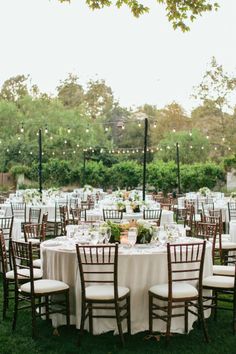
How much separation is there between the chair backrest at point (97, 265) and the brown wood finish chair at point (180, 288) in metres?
0.49

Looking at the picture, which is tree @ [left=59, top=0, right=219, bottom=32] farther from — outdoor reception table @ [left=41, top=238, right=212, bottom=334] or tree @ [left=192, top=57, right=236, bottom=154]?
tree @ [left=192, top=57, right=236, bottom=154]

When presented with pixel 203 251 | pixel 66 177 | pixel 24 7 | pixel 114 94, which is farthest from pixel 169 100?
pixel 203 251

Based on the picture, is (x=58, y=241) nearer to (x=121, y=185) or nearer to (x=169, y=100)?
(x=121, y=185)

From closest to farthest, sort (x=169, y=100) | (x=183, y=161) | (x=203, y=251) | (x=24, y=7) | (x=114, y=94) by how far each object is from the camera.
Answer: (x=203, y=251)
(x=24, y=7)
(x=183, y=161)
(x=169, y=100)
(x=114, y=94)

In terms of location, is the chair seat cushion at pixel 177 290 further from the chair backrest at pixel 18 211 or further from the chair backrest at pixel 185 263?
the chair backrest at pixel 18 211

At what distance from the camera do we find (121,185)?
29750 millimetres

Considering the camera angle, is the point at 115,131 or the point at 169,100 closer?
the point at 169,100

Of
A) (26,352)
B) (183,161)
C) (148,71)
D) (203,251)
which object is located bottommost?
(26,352)

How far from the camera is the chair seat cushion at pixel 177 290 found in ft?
18.4

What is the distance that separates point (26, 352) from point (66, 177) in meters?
25.8

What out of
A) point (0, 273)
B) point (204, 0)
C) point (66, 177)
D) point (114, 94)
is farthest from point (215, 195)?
point (114, 94)

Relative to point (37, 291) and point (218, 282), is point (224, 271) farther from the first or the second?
point (37, 291)

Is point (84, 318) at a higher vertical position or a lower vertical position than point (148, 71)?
lower

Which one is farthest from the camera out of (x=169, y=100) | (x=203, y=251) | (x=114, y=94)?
(x=114, y=94)
